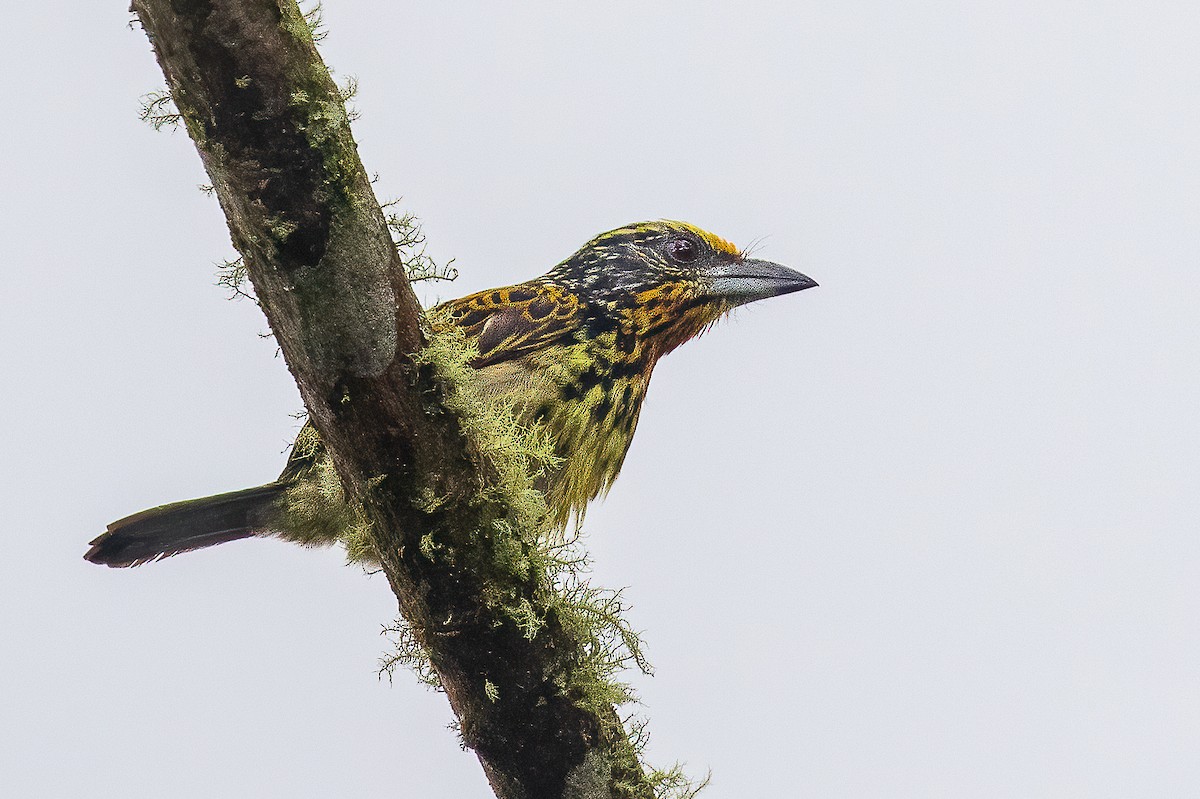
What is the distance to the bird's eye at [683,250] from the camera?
4465 mm

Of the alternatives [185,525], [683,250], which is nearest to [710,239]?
[683,250]

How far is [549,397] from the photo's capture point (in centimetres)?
387

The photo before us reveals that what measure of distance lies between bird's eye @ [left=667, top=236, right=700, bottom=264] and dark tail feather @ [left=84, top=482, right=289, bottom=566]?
1560 millimetres

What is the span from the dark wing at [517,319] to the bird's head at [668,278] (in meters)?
0.12

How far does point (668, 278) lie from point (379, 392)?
80.8 inches

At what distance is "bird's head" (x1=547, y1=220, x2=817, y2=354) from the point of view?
4.24 m

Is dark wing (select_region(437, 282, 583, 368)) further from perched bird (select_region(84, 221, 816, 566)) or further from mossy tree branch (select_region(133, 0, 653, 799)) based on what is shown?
mossy tree branch (select_region(133, 0, 653, 799))

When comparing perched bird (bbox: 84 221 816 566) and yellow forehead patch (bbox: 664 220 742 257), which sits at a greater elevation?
yellow forehead patch (bbox: 664 220 742 257)

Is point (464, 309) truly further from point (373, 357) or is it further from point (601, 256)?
point (373, 357)

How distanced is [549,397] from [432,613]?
1.29 metres

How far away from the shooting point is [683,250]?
449 centimetres

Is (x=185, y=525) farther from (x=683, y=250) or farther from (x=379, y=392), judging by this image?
(x=683, y=250)

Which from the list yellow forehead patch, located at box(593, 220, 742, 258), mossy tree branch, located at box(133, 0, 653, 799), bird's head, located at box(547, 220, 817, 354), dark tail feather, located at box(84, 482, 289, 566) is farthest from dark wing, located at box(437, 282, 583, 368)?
mossy tree branch, located at box(133, 0, 653, 799)

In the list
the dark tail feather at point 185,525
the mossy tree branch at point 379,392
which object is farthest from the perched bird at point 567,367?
the mossy tree branch at point 379,392
